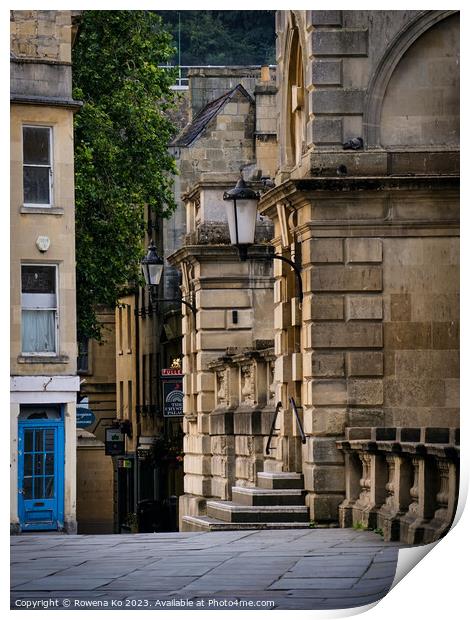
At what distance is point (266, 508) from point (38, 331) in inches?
194

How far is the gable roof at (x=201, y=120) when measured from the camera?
25.5 metres

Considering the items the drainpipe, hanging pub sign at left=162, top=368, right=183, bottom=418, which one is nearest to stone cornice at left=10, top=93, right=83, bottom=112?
the drainpipe

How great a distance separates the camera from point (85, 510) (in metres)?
21.0

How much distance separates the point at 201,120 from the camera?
2636 centimetres

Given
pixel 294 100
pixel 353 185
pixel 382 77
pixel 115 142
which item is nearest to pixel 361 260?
pixel 353 185

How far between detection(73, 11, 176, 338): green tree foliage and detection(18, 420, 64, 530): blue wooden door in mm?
1222

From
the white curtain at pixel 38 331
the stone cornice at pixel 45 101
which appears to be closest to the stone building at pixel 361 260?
the stone cornice at pixel 45 101

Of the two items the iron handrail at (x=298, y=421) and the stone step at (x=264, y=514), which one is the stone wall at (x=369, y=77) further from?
the stone step at (x=264, y=514)

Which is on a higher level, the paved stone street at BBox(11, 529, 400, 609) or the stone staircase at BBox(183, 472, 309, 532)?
the stone staircase at BBox(183, 472, 309, 532)

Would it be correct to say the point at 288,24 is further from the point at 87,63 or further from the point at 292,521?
the point at 292,521

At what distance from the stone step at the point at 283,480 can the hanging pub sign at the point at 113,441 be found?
1.81m

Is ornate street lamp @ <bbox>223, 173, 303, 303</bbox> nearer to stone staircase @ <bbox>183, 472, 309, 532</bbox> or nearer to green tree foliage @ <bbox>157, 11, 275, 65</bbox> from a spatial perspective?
stone staircase @ <bbox>183, 472, 309, 532</bbox>

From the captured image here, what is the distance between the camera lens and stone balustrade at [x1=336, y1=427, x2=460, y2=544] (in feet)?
61.3

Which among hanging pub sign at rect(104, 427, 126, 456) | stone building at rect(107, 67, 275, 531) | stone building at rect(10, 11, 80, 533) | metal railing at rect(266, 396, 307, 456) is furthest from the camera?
metal railing at rect(266, 396, 307, 456)
